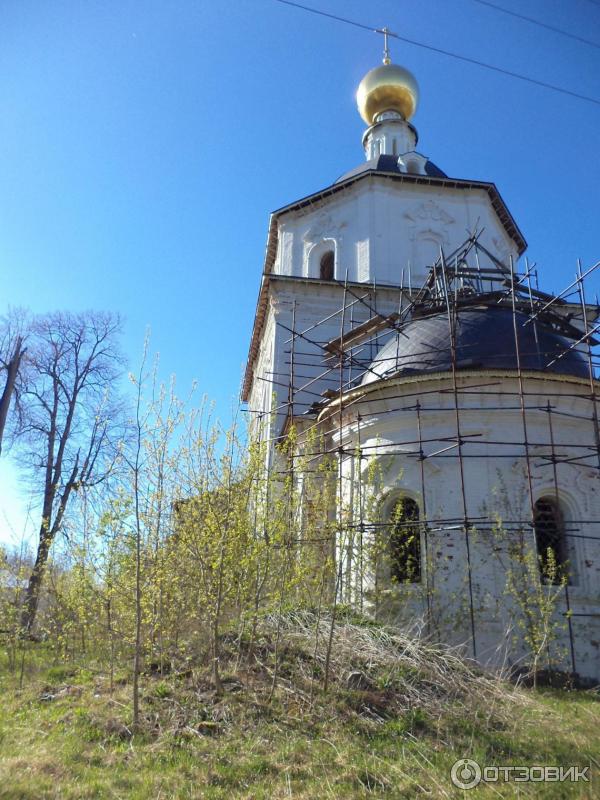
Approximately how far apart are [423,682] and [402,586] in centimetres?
284

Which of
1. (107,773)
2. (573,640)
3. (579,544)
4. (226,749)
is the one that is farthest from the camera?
(579,544)

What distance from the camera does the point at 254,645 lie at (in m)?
7.50

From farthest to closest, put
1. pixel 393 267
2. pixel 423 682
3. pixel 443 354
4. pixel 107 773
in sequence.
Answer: pixel 393 267 < pixel 443 354 < pixel 423 682 < pixel 107 773

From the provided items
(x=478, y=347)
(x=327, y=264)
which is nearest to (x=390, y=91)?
(x=327, y=264)

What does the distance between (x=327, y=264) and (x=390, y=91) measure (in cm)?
718

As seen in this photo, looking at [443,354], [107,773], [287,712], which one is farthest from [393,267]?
[107,773]

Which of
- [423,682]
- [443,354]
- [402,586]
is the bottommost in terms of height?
[423,682]

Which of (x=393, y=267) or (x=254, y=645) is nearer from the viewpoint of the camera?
(x=254, y=645)

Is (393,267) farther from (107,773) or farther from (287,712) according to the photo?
(107,773)

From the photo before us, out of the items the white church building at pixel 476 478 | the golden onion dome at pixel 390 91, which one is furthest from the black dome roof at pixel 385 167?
the white church building at pixel 476 478

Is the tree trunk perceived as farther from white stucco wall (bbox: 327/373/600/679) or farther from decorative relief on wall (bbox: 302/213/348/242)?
decorative relief on wall (bbox: 302/213/348/242)

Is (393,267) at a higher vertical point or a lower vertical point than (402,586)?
higher

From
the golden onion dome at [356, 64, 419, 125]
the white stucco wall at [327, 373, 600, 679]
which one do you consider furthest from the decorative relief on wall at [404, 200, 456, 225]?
the white stucco wall at [327, 373, 600, 679]

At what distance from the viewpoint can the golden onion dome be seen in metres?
20.8
